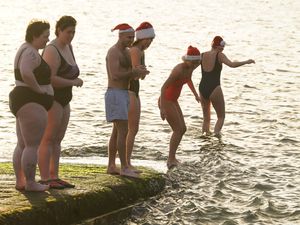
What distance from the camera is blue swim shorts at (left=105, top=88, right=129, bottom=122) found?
12.4 m

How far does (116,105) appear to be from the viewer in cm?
1245

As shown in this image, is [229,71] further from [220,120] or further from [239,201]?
[239,201]

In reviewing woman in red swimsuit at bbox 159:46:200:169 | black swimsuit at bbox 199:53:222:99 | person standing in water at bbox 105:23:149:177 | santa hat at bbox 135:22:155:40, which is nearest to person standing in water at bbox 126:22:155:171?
santa hat at bbox 135:22:155:40

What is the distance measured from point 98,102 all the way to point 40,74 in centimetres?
1338

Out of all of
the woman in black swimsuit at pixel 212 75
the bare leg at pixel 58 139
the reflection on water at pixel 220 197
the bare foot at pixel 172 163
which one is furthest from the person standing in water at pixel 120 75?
the woman in black swimsuit at pixel 212 75

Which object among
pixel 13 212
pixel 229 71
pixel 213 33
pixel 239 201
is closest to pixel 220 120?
pixel 239 201

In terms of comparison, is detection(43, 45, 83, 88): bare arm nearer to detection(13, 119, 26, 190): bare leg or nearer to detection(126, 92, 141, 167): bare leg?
detection(13, 119, 26, 190): bare leg

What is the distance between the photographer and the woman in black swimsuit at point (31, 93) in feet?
35.0

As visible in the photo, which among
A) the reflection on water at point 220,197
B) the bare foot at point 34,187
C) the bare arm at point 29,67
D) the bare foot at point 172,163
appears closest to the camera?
the bare arm at point 29,67

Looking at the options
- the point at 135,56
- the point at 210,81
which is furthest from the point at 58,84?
the point at 210,81

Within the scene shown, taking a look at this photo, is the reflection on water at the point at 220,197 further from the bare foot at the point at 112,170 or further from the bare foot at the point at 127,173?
the bare foot at the point at 112,170

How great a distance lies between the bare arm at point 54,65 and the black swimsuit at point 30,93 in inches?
16.4

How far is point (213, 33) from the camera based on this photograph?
147 ft

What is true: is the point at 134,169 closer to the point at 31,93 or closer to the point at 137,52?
the point at 137,52
